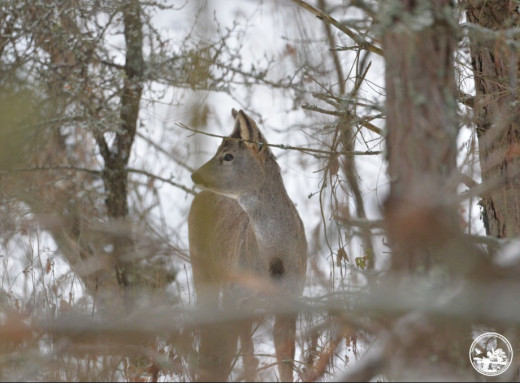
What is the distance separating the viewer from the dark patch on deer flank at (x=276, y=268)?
18.8ft

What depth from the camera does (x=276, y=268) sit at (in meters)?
5.74

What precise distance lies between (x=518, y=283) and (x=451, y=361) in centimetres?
39

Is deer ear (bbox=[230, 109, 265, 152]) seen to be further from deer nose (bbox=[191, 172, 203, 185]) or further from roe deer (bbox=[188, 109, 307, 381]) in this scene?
deer nose (bbox=[191, 172, 203, 185])

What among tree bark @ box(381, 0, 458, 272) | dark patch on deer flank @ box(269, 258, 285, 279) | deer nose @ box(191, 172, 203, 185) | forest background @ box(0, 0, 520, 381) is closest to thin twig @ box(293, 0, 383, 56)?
forest background @ box(0, 0, 520, 381)

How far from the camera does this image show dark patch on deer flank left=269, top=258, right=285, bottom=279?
5.72m

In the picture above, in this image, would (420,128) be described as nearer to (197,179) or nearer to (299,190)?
(197,179)

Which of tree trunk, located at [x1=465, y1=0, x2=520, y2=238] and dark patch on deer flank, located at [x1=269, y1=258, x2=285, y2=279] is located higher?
tree trunk, located at [x1=465, y1=0, x2=520, y2=238]

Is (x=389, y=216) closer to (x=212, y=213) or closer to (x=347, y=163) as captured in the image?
(x=347, y=163)

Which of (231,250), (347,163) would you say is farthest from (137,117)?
(347,163)

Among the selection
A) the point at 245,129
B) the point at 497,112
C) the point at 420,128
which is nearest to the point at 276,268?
the point at 245,129

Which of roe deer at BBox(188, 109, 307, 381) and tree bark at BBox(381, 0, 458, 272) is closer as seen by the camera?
tree bark at BBox(381, 0, 458, 272)

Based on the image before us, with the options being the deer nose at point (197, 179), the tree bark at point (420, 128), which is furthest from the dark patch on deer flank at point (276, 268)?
the tree bark at point (420, 128)

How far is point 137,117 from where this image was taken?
8203 mm

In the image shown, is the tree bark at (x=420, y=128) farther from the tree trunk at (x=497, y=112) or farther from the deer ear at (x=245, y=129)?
the deer ear at (x=245, y=129)
